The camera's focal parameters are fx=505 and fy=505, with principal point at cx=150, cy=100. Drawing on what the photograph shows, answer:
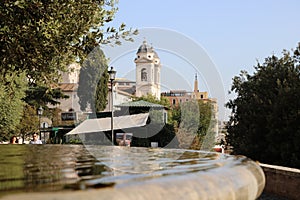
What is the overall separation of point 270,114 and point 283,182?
686cm

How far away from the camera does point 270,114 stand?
1570cm

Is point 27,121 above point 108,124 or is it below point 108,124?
above

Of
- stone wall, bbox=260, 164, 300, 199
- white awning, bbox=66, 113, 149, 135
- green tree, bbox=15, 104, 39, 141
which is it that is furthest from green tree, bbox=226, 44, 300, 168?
green tree, bbox=15, 104, 39, 141

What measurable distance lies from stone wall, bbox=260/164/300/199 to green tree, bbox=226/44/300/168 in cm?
460

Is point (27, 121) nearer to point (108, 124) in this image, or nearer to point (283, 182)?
point (108, 124)

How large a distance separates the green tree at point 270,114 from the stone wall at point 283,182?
4.60 metres

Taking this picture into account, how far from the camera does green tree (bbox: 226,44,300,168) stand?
14.9m

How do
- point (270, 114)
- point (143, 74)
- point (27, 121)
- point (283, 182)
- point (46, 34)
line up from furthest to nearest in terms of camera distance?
point (27, 121)
point (143, 74)
point (270, 114)
point (283, 182)
point (46, 34)

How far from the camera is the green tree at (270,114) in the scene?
14.9m

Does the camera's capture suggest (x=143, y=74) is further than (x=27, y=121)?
No

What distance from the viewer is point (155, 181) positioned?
121 centimetres

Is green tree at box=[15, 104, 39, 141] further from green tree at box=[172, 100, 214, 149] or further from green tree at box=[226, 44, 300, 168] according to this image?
green tree at box=[226, 44, 300, 168]

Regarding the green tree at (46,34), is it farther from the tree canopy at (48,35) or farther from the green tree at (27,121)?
the green tree at (27,121)

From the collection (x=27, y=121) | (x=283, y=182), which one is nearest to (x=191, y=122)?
(x=27, y=121)
